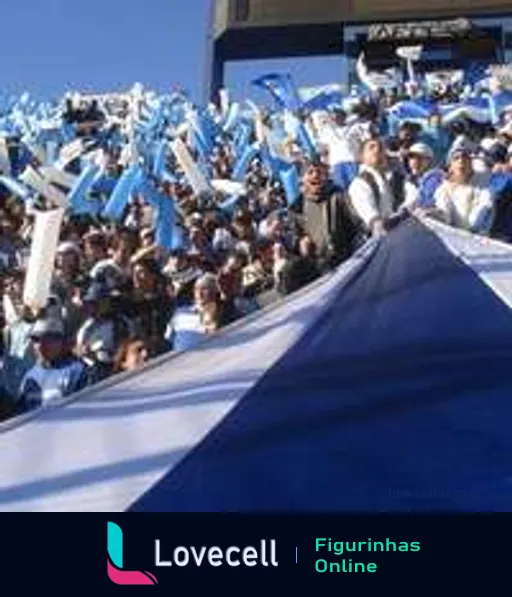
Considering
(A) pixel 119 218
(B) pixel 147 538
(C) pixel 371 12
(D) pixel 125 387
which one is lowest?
(B) pixel 147 538

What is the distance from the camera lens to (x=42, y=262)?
8.49 m

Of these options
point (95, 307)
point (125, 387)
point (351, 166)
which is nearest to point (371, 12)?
point (351, 166)

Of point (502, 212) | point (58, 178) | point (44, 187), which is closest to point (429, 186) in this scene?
point (502, 212)

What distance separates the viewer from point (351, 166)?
1080 cm

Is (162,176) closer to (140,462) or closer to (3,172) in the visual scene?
(3,172)

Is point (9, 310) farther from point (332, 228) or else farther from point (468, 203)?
point (468, 203)

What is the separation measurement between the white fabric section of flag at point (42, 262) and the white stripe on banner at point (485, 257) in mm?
3168

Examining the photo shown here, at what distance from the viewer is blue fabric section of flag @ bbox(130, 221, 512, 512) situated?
349 centimetres

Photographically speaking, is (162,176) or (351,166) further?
(162,176)

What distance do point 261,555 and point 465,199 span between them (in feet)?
12.6

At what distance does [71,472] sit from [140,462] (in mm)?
159

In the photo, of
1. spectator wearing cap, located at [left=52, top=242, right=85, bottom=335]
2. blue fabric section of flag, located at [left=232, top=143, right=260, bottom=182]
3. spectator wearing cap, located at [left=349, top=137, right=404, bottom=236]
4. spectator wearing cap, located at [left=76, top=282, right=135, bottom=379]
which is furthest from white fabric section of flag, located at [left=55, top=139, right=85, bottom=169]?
spectator wearing cap, located at [left=349, top=137, right=404, bottom=236]

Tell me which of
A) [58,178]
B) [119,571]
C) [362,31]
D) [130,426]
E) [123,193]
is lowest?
[119,571]

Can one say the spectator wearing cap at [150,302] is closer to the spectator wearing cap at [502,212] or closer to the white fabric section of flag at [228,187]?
the spectator wearing cap at [502,212]
